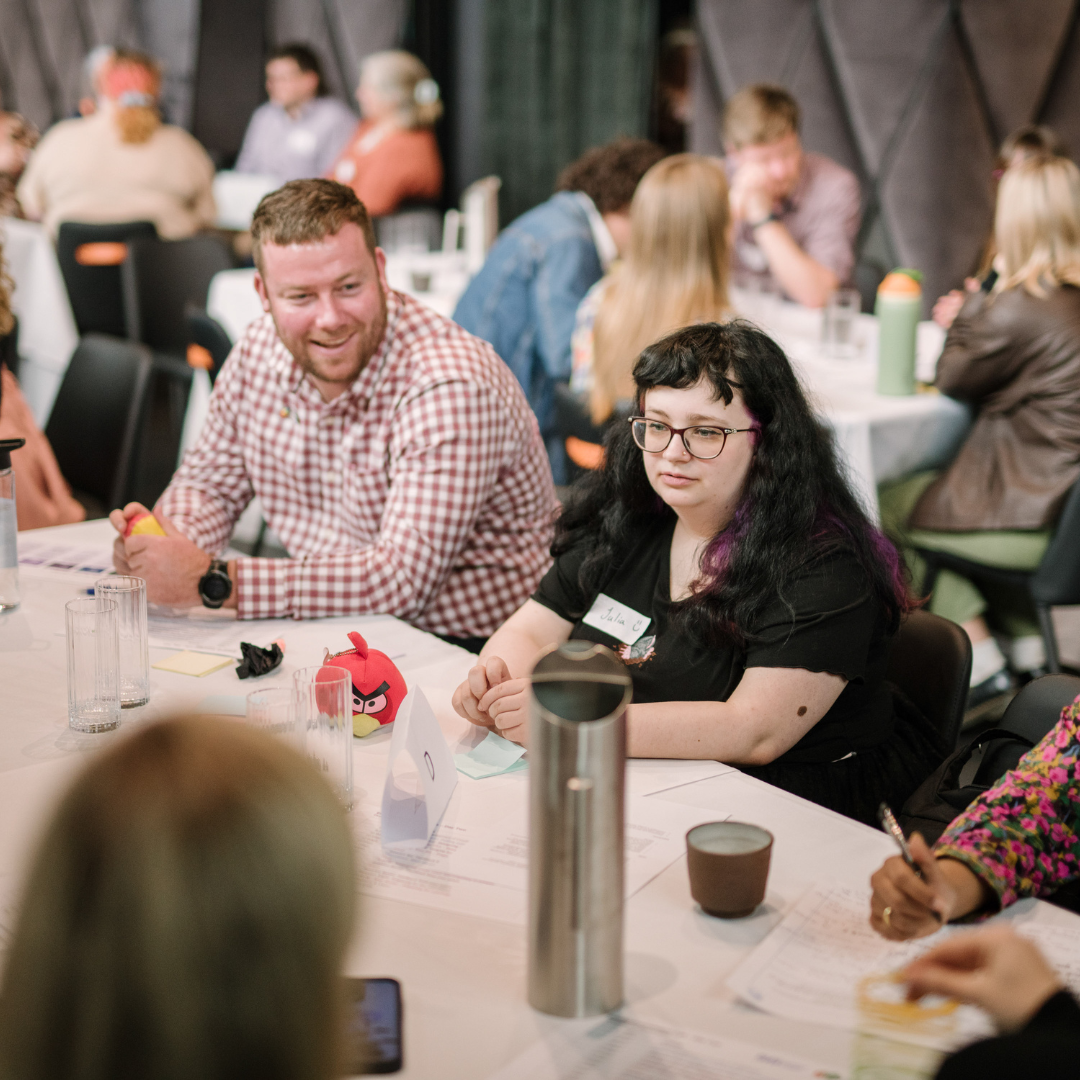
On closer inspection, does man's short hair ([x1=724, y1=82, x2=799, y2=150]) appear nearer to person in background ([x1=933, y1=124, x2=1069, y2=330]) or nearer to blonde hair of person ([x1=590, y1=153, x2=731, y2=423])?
person in background ([x1=933, y1=124, x2=1069, y2=330])

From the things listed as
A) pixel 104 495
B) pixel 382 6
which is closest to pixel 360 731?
pixel 104 495

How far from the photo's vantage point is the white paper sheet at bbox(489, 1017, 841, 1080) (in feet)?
3.10

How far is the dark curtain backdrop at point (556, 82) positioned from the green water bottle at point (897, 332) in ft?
10.1

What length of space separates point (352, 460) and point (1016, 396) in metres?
1.98

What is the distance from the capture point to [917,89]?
202 inches

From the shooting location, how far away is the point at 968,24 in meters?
4.97

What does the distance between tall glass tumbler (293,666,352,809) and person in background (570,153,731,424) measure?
1.81 m

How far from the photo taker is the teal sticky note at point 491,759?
1483 mm

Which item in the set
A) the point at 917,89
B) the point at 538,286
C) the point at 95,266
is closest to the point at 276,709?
the point at 538,286

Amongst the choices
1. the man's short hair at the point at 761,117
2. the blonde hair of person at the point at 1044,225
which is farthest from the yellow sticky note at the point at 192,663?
the man's short hair at the point at 761,117

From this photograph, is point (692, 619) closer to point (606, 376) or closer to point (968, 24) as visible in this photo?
point (606, 376)

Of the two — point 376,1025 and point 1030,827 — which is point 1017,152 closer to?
point 1030,827

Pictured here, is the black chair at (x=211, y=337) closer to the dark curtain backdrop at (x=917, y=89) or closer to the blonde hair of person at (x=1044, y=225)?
the blonde hair of person at (x=1044, y=225)

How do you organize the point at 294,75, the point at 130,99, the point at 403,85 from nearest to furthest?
1. the point at 130,99
2. the point at 403,85
3. the point at 294,75
